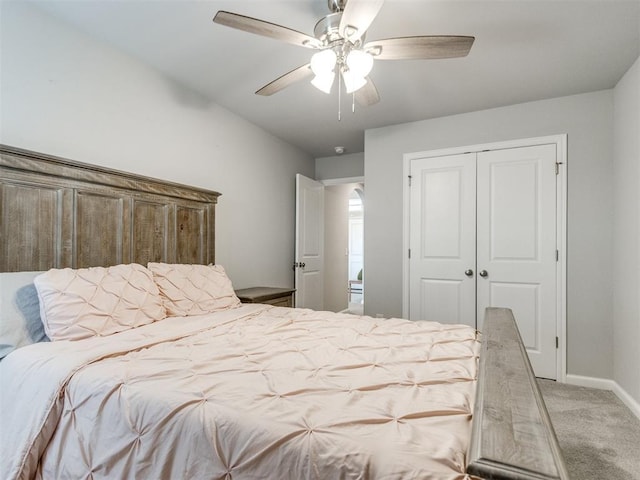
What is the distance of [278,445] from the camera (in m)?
0.81

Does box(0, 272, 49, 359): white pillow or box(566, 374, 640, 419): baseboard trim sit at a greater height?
box(0, 272, 49, 359): white pillow

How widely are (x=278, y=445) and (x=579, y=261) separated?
3.27 m

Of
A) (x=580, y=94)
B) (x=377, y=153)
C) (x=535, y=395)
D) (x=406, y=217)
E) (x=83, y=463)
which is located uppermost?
(x=580, y=94)

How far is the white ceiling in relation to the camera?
191cm

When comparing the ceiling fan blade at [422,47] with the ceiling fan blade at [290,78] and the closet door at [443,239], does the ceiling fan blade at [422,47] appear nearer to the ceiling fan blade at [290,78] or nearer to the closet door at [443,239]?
the ceiling fan blade at [290,78]

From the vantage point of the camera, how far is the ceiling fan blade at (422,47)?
1582 mm

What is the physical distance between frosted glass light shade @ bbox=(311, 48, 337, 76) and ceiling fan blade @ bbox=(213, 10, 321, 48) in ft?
0.30

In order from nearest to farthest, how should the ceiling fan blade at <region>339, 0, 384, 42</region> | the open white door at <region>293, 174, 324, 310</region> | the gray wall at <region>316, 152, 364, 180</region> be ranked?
the ceiling fan blade at <region>339, 0, 384, 42</region> → the open white door at <region>293, 174, 324, 310</region> → the gray wall at <region>316, 152, 364, 180</region>

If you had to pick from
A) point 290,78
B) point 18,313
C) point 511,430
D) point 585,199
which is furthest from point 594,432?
point 18,313

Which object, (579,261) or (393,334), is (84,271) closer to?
(393,334)

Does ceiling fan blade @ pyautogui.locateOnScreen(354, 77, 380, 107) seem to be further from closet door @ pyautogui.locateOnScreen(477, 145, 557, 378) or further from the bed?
closet door @ pyautogui.locateOnScreen(477, 145, 557, 378)

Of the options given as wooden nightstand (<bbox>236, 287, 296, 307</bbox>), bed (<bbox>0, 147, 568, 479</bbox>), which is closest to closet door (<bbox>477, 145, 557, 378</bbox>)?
bed (<bbox>0, 147, 568, 479</bbox>)

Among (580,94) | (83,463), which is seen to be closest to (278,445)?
(83,463)

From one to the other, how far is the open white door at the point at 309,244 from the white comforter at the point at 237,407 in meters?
2.62
